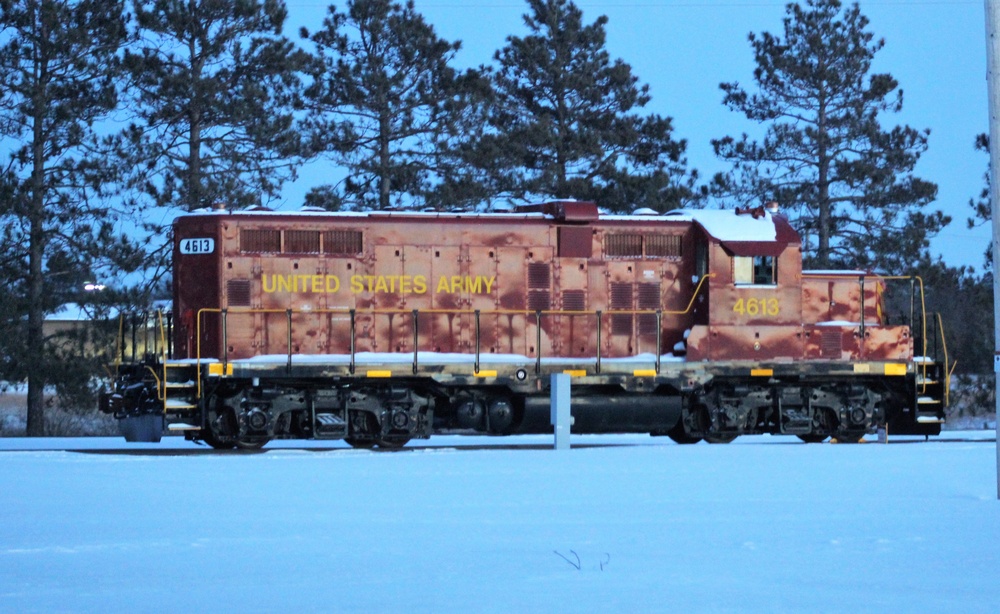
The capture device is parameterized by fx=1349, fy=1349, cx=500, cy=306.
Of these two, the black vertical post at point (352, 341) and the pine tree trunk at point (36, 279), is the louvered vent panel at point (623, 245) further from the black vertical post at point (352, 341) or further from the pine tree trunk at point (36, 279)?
the pine tree trunk at point (36, 279)

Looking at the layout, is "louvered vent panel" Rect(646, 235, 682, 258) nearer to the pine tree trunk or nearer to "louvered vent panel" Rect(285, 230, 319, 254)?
"louvered vent panel" Rect(285, 230, 319, 254)

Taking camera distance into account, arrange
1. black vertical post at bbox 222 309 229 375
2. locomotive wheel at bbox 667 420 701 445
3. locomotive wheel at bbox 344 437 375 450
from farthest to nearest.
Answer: locomotive wheel at bbox 667 420 701 445
locomotive wheel at bbox 344 437 375 450
black vertical post at bbox 222 309 229 375

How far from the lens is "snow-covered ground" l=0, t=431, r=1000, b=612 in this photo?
21.7 ft

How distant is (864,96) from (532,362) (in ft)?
52.4

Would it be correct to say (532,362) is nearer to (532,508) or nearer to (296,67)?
(532,508)

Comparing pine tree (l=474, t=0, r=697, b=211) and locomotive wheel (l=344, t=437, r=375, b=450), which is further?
pine tree (l=474, t=0, r=697, b=211)

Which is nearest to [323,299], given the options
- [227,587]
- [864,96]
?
[227,587]

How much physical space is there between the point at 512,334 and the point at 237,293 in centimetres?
358

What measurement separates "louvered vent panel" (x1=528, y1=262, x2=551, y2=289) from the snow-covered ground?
3835 mm

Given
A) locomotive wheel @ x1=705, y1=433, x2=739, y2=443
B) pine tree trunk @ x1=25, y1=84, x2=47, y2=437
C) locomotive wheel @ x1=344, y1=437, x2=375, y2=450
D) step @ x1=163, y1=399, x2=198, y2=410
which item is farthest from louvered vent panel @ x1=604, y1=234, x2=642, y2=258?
pine tree trunk @ x1=25, y1=84, x2=47, y2=437

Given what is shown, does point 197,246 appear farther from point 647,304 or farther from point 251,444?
point 647,304

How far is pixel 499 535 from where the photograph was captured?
8562 millimetres

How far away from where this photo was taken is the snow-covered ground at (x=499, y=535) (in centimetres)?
660

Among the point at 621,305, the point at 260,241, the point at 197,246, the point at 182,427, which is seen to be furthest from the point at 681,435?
the point at 197,246
